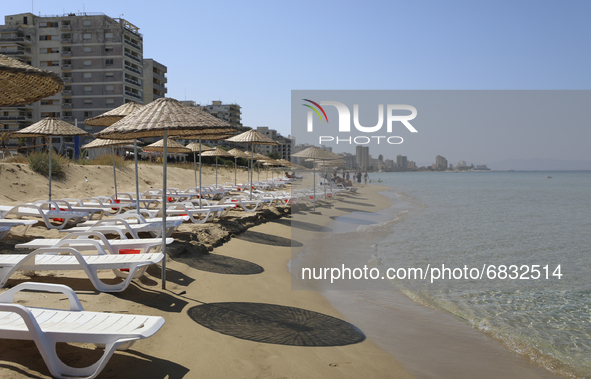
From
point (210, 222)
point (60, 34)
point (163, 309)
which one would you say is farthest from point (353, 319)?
point (60, 34)

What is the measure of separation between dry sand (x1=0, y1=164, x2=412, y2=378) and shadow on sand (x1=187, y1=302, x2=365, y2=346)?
0.4 inches

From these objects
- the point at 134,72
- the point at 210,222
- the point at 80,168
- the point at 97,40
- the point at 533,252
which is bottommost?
the point at 533,252

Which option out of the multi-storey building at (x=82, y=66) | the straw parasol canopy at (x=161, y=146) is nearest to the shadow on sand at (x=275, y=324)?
the straw parasol canopy at (x=161, y=146)

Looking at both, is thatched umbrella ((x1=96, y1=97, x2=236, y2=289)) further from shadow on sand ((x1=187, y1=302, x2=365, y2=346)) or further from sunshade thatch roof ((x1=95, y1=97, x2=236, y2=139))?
shadow on sand ((x1=187, y1=302, x2=365, y2=346))

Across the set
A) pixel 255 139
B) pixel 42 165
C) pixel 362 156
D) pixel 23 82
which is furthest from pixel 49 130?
pixel 362 156

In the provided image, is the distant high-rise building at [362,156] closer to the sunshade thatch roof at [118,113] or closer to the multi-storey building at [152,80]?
the multi-storey building at [152,80]

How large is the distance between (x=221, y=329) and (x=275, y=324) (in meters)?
0.58

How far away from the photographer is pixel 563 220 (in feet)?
54.6

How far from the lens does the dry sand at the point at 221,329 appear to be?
277 centimetres

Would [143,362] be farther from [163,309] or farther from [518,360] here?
[518,360]

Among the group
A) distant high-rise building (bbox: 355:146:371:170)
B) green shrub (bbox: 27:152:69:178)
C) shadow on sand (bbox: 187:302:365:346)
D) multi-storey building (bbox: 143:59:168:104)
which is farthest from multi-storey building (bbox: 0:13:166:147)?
shadow on sand (bbox: 187:302:365:346)

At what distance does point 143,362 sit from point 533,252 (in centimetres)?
995

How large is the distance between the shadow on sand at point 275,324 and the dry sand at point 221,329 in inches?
0.4

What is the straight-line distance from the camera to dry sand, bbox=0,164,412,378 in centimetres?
277
